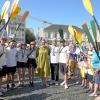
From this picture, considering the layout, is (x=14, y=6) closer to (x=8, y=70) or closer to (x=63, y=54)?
(x=8, y=70)

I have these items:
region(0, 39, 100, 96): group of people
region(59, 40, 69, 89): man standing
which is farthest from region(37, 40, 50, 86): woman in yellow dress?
region(59, 40, 69, 89): man standing

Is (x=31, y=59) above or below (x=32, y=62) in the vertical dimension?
above

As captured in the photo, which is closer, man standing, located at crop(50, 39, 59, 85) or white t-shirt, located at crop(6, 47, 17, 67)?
white t-shirt, located at crop(6, 47, 17, 67)

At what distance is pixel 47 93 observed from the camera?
382 inches

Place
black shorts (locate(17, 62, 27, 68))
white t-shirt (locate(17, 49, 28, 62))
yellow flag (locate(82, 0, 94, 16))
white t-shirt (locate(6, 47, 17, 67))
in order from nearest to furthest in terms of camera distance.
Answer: yellow flag (locate(82, 0, 94, 16))
white t-shirt (locate(6, 47, 17, 67))
white t-shirt (locate(17, 49, 28, 62))
black shorts (locate(17, 62, 27, 68))

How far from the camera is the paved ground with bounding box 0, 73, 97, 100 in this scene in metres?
9.00

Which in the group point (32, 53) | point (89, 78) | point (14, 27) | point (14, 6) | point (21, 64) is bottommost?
point (89, 78)

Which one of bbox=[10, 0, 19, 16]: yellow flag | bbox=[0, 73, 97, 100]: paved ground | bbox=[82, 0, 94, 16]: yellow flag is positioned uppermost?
bbox=[10, 0, 19, 16]: yellow flag

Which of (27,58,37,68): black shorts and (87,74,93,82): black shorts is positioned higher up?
(27,58,37,68): black shorts

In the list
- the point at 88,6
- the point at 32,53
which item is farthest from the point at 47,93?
the point at 88,6

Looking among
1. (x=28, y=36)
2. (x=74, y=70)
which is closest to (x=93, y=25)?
(x=74, y=70)

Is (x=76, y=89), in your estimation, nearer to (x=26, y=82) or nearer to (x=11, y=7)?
(x=26, y=82)

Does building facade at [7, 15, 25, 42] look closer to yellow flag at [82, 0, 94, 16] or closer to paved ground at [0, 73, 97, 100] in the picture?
paved ground at [0, 73, 97, 100]

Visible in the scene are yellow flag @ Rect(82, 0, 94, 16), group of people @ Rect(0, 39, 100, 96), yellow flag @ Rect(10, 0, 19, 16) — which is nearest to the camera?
yellow flag @ Rect(82, 0, 94, 16)
